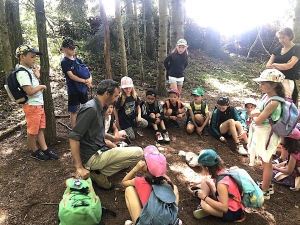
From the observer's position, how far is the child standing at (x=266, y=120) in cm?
314

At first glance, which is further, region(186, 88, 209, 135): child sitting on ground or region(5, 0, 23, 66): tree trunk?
region(5, 0, 23, 66): tree trunk

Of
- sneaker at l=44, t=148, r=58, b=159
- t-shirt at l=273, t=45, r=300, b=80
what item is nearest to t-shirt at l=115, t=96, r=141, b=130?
sneaker at l=44, t=148, r=58, b=159

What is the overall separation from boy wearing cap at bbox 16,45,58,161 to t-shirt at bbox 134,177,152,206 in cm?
200

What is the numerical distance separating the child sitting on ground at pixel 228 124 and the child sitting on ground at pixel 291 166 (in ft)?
3.54

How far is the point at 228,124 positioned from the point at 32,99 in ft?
12.9

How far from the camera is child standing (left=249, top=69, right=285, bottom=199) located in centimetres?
314

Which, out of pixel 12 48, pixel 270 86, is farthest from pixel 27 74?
pixel 12 48

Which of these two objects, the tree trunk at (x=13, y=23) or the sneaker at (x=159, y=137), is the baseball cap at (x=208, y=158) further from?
the tree trunk at (x=13, y=23)

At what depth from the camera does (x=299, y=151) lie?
145 inches

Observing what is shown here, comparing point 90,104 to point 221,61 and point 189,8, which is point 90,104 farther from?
point 189,8

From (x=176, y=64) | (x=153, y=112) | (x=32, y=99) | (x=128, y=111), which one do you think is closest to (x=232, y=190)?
(x=128, y=111)

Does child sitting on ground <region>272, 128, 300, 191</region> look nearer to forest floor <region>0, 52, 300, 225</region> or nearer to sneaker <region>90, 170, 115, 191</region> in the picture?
forest floor <region>0, 52, 300, 225</region>

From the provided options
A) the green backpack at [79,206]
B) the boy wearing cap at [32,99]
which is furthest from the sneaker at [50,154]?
the green backpack at [79,206]

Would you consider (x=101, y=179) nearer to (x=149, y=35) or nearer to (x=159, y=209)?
(x=159, y=209)
